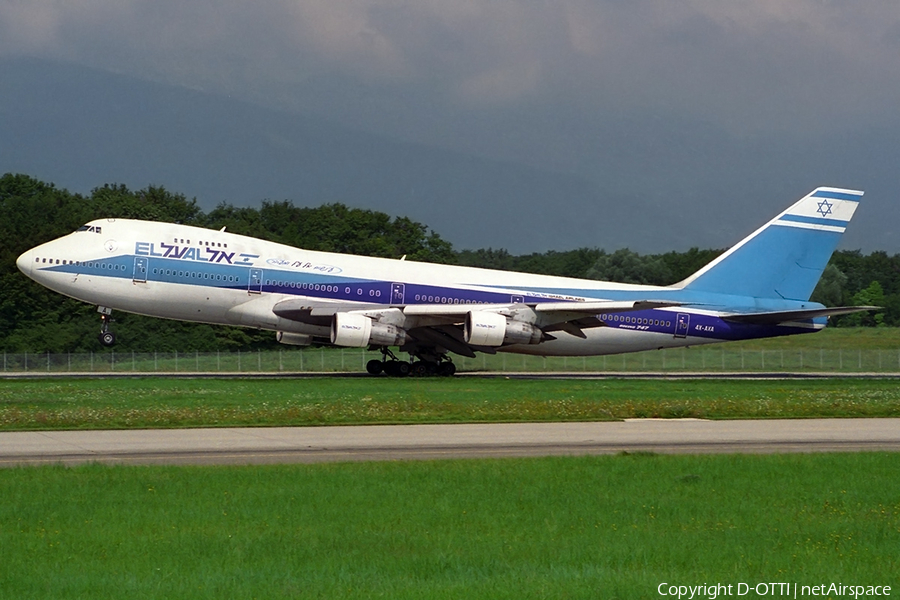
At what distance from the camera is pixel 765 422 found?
86.8ft

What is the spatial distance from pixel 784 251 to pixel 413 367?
1675 centimetres

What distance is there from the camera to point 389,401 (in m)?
30.4

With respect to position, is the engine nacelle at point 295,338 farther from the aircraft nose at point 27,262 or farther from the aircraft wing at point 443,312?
the aircraft nose at point 27,262

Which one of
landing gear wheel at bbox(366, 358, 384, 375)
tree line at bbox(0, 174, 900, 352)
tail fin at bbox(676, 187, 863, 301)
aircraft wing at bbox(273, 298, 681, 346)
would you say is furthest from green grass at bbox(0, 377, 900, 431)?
tree line at bbox(0, 174, 900, 352)

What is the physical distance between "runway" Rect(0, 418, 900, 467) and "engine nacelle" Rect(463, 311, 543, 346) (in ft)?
50.0

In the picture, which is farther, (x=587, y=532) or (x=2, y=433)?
(x=2, y=433)

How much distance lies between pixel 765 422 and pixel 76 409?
16.5 meters

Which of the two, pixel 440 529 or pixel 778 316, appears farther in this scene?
pixel 778 316

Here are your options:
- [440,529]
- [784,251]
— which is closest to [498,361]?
[784,251]

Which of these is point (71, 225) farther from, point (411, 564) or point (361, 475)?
point (411, 564)

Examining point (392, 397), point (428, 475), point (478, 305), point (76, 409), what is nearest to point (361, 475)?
point (428, 475)

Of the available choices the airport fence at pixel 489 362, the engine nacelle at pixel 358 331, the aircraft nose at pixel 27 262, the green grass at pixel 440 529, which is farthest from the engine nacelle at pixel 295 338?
the green grass at pixel 440 529

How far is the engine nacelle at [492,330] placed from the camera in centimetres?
4100

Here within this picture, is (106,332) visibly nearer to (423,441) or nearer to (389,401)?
(389,401)
